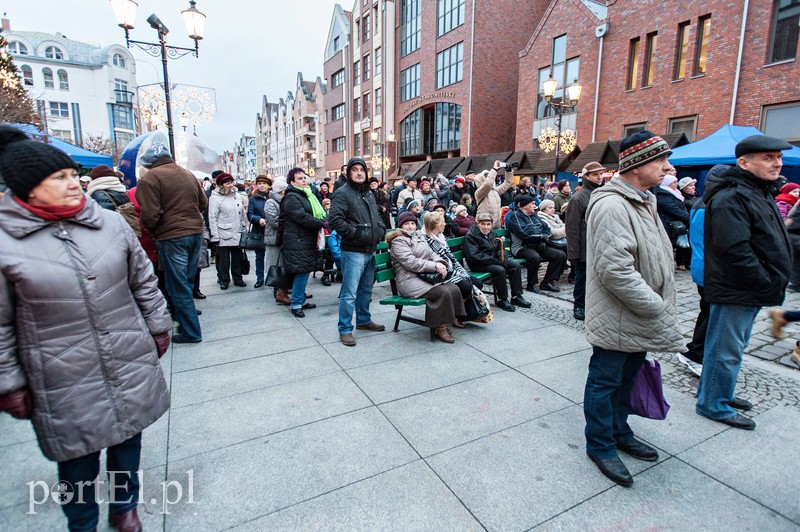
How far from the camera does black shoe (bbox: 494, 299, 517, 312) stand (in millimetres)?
6109

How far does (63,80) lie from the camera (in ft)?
142

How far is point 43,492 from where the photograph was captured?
249cm

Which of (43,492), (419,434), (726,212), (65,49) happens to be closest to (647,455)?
(419,434)

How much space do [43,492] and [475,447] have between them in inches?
104

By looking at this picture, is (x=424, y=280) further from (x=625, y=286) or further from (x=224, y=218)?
(x=224, y=218)

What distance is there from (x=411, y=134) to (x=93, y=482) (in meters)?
35.6

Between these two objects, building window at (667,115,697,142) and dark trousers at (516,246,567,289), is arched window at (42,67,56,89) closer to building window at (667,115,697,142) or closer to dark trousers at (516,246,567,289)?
building window at (667,115,697,142)

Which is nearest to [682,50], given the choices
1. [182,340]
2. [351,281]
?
[351,281]

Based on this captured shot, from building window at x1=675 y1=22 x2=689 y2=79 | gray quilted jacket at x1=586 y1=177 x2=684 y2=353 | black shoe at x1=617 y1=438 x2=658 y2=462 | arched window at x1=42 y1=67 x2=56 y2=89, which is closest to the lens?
gray quilted jacket at x1=586 y1=177 x2=684 y2=353

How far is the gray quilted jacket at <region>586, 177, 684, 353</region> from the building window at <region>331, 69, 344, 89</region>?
162ft

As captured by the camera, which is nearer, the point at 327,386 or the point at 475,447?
the point at 475,447

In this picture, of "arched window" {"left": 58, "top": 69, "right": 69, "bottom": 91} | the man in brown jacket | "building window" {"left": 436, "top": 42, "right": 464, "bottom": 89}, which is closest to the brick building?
"building window" {"left": 436, "top": 42, "right": 464, "bottom": 89}

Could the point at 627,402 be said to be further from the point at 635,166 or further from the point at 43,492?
the point at 43,492

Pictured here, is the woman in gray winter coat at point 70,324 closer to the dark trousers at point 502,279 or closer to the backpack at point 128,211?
the backpack at point 128,211
